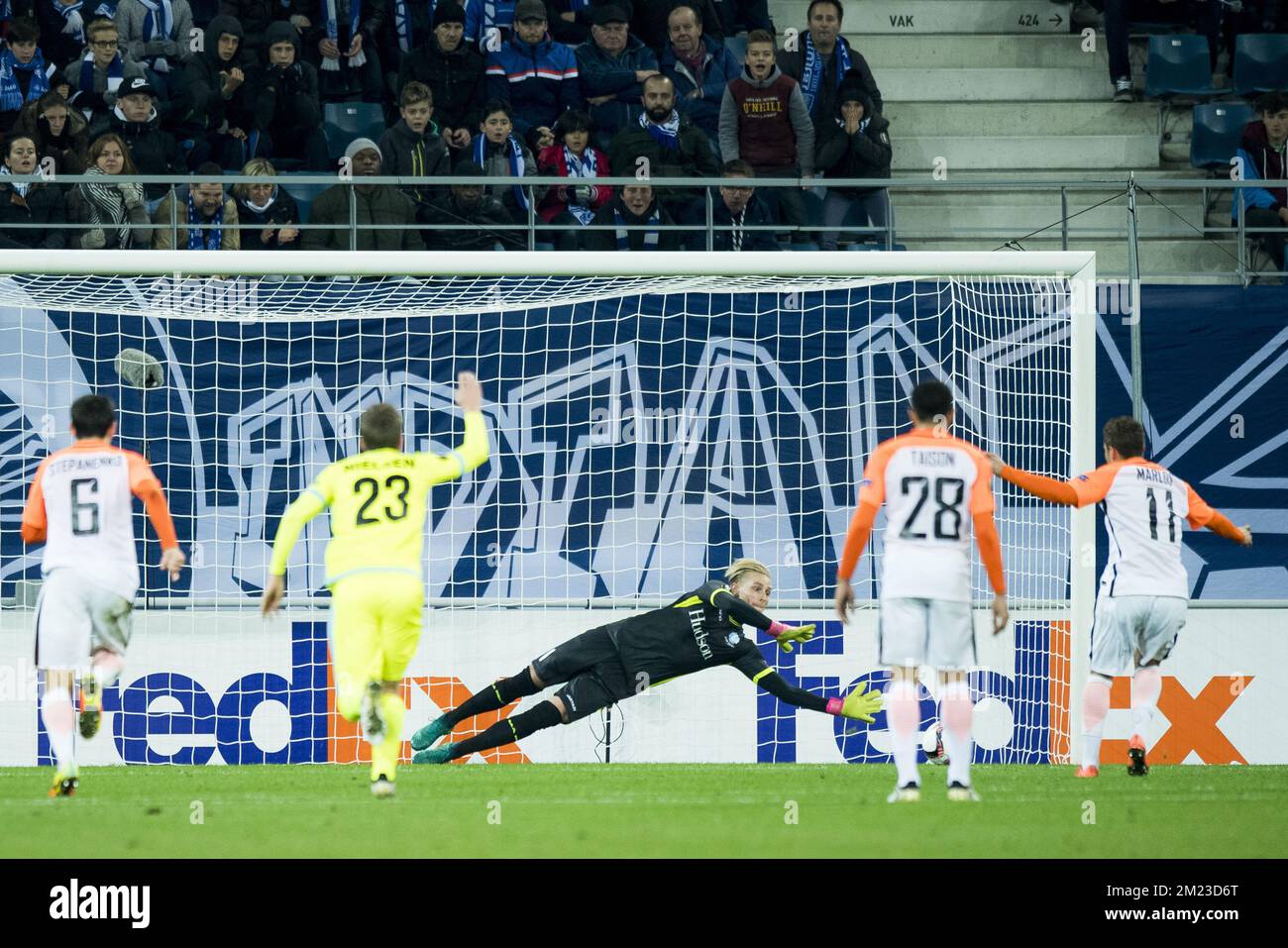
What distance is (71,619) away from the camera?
8094 millimetres

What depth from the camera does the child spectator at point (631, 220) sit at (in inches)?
543

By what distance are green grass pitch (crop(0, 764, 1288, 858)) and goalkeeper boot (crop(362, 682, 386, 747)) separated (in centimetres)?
31

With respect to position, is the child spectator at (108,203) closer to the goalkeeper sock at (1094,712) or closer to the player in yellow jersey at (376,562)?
the player in yellow jersey at (376,562)

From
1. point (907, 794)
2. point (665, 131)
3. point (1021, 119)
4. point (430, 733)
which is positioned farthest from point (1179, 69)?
point (907, 794)

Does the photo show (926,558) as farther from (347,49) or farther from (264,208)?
(347,49)

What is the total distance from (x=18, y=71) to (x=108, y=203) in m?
1.98

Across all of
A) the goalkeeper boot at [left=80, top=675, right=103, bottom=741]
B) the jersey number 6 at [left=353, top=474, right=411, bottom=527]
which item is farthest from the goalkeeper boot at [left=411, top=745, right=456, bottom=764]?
the jersey number 6 at [left=353, top=474, right=411, bottom=527]

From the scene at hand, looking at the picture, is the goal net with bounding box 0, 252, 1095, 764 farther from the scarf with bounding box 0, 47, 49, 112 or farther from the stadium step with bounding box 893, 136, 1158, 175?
the stadium step with bounding box 893, 136, 1158, 175

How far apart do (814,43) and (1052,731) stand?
641 cm

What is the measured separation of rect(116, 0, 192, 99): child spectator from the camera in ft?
49.7

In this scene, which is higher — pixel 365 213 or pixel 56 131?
pixel 56 131

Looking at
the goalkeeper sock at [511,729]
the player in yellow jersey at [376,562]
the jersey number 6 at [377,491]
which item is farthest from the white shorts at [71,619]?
the goalkeeper sock at [511,729]

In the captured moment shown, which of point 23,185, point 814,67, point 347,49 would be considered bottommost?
point 23,185

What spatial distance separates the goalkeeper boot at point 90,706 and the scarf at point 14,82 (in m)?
7.60
